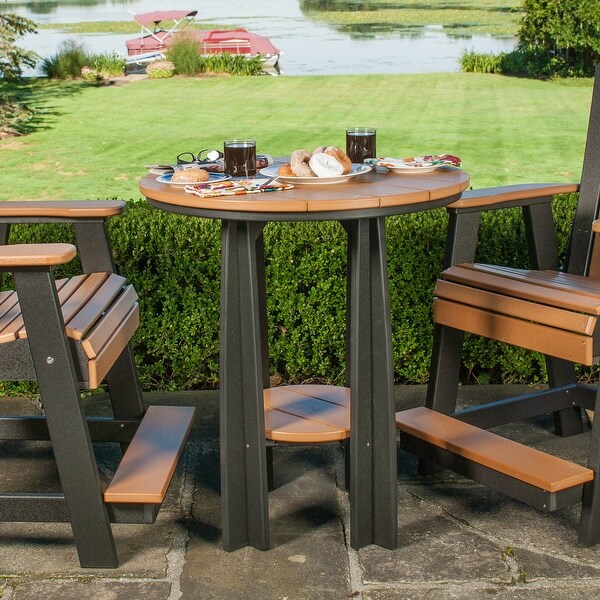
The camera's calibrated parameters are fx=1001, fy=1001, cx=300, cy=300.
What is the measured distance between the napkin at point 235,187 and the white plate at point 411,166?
417 millimetres

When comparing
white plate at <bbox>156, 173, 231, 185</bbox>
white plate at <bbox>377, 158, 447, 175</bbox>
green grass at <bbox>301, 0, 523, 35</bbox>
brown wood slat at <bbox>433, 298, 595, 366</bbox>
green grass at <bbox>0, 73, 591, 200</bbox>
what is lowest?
green grass at <bbox>301, 0, 523, 35</bbox>

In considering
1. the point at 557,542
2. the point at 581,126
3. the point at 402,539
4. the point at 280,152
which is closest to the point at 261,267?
the point at 402,539

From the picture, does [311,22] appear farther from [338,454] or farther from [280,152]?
[338,454]

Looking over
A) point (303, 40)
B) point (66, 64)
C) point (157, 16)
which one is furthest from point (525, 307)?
point (303, 40)

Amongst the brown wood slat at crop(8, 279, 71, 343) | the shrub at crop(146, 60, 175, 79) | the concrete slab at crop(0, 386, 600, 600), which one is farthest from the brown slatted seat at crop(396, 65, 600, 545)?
the shrub at crop(146, 60, 175, 79)

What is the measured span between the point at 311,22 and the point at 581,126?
48.0 m

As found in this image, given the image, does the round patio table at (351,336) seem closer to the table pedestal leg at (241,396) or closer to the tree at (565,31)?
the table pedestal leg at (241,396)

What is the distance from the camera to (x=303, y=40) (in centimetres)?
4725

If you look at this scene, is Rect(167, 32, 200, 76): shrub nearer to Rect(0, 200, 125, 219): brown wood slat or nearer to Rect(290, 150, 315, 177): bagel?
Rect(0, 200, 125, 219): brown wood slat

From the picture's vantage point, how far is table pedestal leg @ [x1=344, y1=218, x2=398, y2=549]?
2.41 m

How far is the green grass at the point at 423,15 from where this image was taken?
152 feet

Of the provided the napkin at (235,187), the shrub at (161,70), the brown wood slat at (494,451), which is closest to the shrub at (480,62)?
the shrub at (161,70)

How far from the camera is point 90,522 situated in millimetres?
2457

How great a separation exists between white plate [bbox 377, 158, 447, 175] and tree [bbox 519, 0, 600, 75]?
19.4 meters
